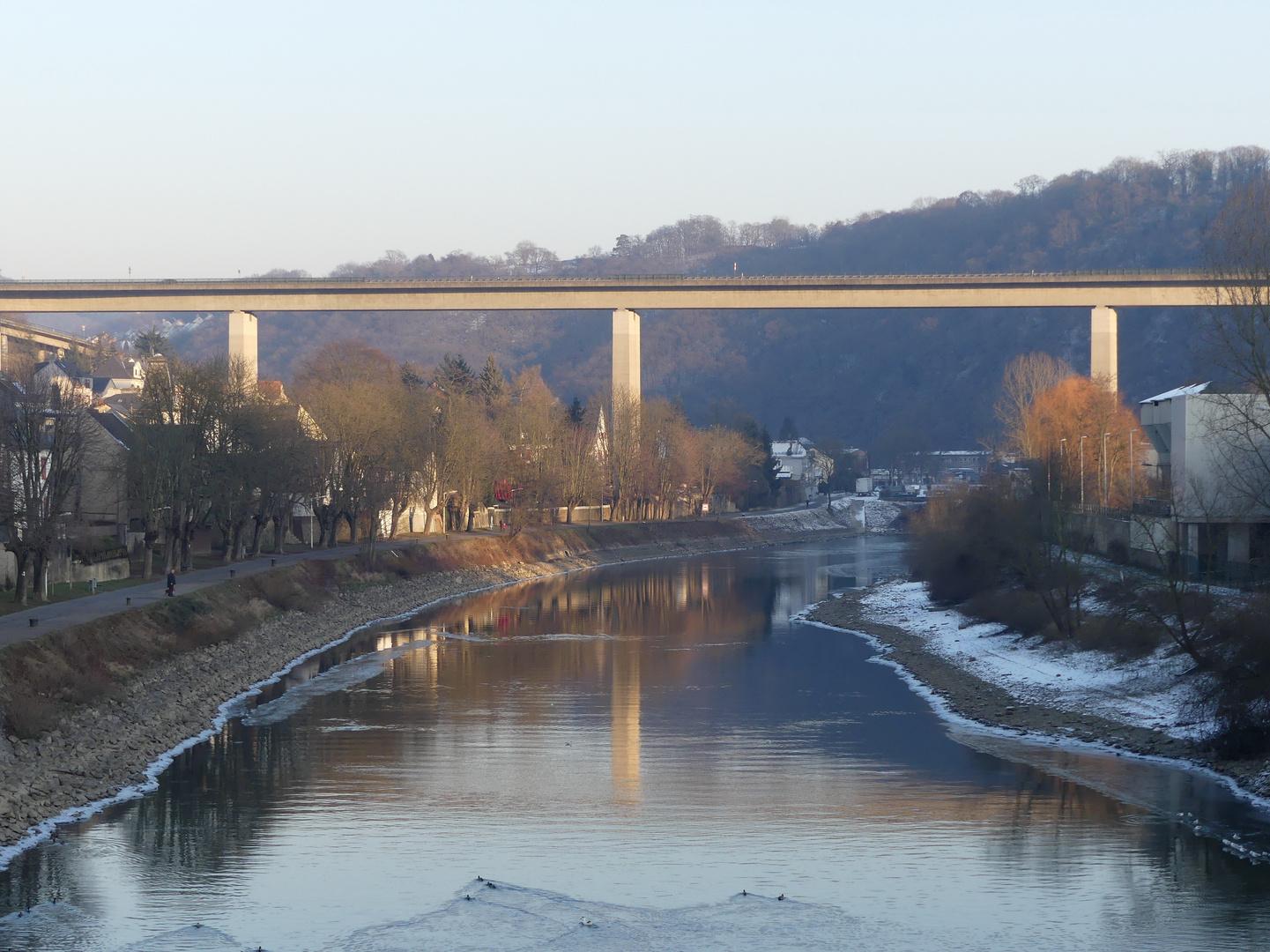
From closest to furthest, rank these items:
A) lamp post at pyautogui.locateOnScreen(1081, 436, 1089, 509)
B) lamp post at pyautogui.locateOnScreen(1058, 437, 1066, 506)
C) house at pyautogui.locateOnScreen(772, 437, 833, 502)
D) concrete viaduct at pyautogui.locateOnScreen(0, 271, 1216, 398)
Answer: lamp post at pyautogui.locateOnScreen(1058, 437, 1066, 506)
lamp post at pyautogui.locateOnScreen(1081, 436, 1089, 509)
concrete viaduct at pyautogui.locateOnScreen(0, 271, 1216, 398)
house at pyautogui.locateOnScreen(772, 437, 833, 502)

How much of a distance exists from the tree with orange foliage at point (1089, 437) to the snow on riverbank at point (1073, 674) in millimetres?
18303

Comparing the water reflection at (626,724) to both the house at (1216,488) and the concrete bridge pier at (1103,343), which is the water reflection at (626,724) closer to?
the house at (1216,488)

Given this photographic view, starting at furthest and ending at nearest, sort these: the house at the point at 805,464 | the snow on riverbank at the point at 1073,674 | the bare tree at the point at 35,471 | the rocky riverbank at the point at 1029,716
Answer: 1. the house at the point at 805,464
2. the bare tree at the point at 35,471
3. the snow on riverbank at the point at 1073,674
4. the rocky riverbank at the point at 1029,716

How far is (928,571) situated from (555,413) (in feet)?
147

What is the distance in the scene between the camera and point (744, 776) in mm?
26797

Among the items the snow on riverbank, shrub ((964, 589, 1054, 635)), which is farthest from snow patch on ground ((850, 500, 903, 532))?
the snow on riverbank

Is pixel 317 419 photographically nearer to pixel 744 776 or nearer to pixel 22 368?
pixel 22 368

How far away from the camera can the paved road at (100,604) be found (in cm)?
3231

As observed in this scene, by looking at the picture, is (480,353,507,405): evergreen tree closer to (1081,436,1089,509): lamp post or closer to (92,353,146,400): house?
(92,353,146,400): house

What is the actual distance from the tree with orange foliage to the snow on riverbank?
1830cm

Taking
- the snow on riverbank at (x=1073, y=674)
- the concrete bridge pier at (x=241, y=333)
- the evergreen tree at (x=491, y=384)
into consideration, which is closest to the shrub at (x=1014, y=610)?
the snow on riverbank at (x=1073, y=674)

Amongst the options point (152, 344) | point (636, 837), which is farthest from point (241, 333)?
point (636, 837)

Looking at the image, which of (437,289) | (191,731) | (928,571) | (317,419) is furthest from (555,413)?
(191,731)

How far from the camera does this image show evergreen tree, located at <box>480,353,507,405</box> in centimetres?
10112
